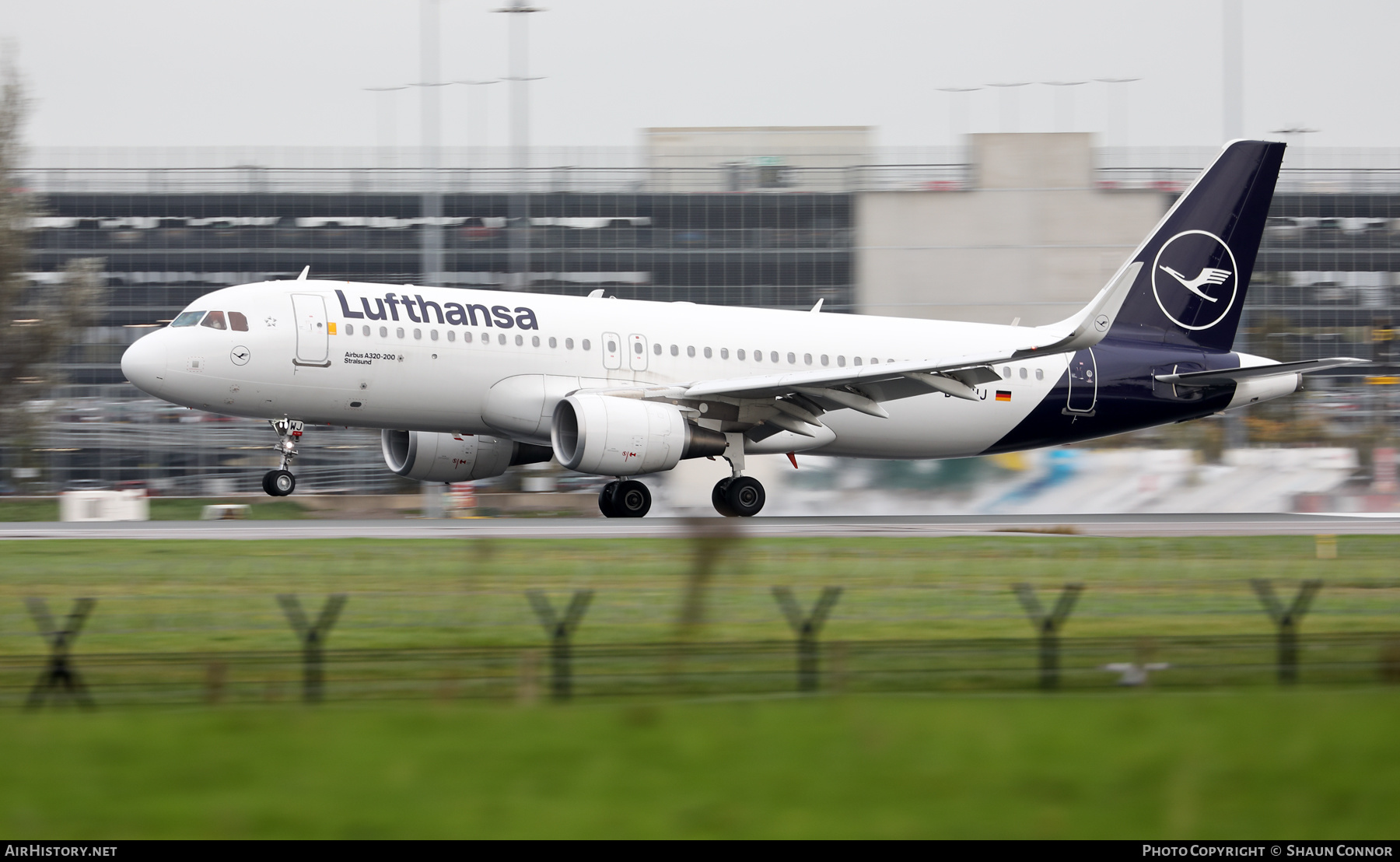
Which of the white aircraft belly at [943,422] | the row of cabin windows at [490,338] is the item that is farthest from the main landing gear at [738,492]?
the white aircraft belly at [943,422]

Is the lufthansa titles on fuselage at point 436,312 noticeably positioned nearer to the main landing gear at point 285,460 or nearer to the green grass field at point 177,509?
the main landing gear at point 285,460

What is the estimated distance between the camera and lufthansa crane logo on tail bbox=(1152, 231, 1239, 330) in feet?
100

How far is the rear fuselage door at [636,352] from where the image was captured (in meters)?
26.8

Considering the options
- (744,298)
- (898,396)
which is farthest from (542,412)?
(744,298)

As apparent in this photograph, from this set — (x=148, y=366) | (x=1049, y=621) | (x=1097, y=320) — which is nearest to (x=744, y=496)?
(x=1097, y=320)

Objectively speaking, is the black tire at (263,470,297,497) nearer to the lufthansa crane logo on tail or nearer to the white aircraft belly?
the white aircraft belly

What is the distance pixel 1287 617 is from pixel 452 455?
19.9 meters

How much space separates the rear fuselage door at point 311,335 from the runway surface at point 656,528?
2.74 meters

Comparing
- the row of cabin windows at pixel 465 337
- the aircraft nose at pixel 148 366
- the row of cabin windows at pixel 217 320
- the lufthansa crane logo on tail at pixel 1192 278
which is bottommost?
the aircraft nose at pixel 148 366

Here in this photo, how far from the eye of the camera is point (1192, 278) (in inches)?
1206

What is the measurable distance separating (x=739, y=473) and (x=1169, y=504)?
11.2 metres

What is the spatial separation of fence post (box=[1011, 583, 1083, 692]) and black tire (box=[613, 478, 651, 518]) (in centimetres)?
1520

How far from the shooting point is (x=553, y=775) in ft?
23.2

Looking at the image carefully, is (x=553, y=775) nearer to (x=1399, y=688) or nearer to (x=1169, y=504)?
(x=1399, y=688)
